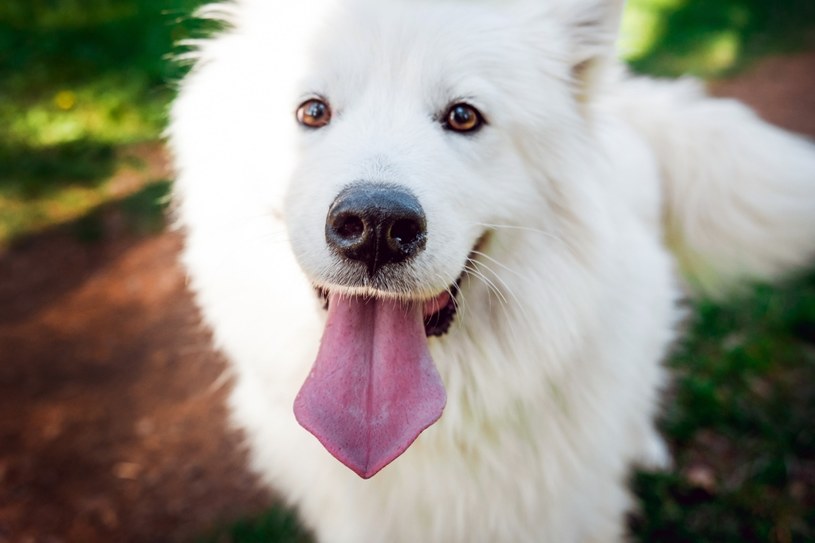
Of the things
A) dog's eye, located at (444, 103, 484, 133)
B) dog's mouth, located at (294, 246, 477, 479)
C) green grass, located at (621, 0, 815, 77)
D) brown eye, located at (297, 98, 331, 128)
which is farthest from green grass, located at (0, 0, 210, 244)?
green grass, located at (621, 0, 815, 77)

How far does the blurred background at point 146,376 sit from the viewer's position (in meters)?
2.92

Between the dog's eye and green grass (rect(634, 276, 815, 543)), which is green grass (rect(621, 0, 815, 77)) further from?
the dog's eye

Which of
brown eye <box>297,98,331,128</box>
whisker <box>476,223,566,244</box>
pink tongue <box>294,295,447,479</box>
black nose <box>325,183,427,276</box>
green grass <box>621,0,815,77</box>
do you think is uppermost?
brown eye <box>297,98,331,128</box>

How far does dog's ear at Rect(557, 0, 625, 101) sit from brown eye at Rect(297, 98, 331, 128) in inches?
32.3

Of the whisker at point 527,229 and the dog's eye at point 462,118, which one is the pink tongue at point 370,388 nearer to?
the whisker at point 527,229

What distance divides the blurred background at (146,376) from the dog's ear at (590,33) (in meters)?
0.24

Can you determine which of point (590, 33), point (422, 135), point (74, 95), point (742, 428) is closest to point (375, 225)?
point (422, 135)

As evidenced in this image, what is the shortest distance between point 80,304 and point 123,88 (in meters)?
2.84

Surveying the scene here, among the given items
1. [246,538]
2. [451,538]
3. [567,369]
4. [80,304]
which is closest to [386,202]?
[567,369]

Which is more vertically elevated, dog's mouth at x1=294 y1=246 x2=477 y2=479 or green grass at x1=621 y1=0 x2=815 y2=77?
dog's mouth at x1=294 y1=246 x2=477 y2=479

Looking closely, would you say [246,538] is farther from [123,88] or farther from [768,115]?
[768,115]

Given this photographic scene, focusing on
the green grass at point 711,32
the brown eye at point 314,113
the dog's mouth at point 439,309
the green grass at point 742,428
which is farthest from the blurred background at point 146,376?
the dog's mouth at point 439,309

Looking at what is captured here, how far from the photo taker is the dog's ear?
2.07 meters

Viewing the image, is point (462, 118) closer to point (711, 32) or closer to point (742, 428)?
point (742, 428)
